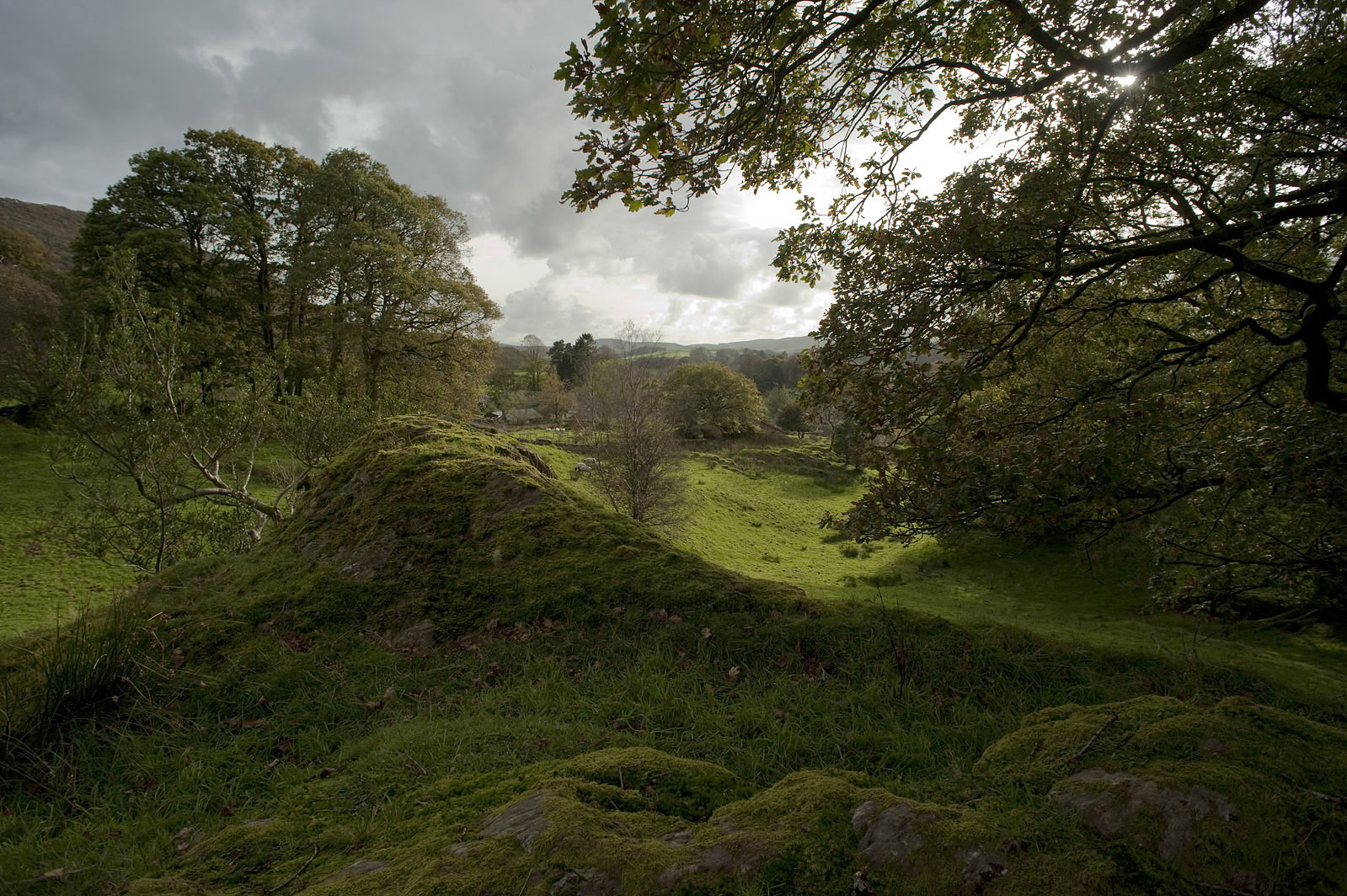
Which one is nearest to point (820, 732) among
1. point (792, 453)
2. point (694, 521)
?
point (694, 521)

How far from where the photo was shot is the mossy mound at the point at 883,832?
1.98m

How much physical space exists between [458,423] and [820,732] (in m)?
8.62

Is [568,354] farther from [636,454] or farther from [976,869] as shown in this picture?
[976,869]

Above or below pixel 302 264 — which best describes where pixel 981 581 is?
below

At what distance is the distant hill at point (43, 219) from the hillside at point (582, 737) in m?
66.4

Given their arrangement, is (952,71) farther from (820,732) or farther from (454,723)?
(454,723)

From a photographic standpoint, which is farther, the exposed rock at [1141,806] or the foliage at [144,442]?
the foliage at [144,442]

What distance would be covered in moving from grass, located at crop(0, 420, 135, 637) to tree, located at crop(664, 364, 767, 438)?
110 feet

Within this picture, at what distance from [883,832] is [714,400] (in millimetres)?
47805

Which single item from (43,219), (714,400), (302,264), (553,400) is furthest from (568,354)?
(43,219)

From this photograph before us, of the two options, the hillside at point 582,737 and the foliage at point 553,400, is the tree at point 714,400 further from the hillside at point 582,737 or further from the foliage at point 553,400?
the hillside at point 582,737

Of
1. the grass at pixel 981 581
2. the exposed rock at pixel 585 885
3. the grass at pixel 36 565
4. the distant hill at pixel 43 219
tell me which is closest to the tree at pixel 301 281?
the grass at pixel 36 565

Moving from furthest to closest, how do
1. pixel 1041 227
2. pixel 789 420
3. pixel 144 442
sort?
pixel 789 420, pixel 144 442, pixel 1041 227

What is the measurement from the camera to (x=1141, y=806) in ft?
7.35
